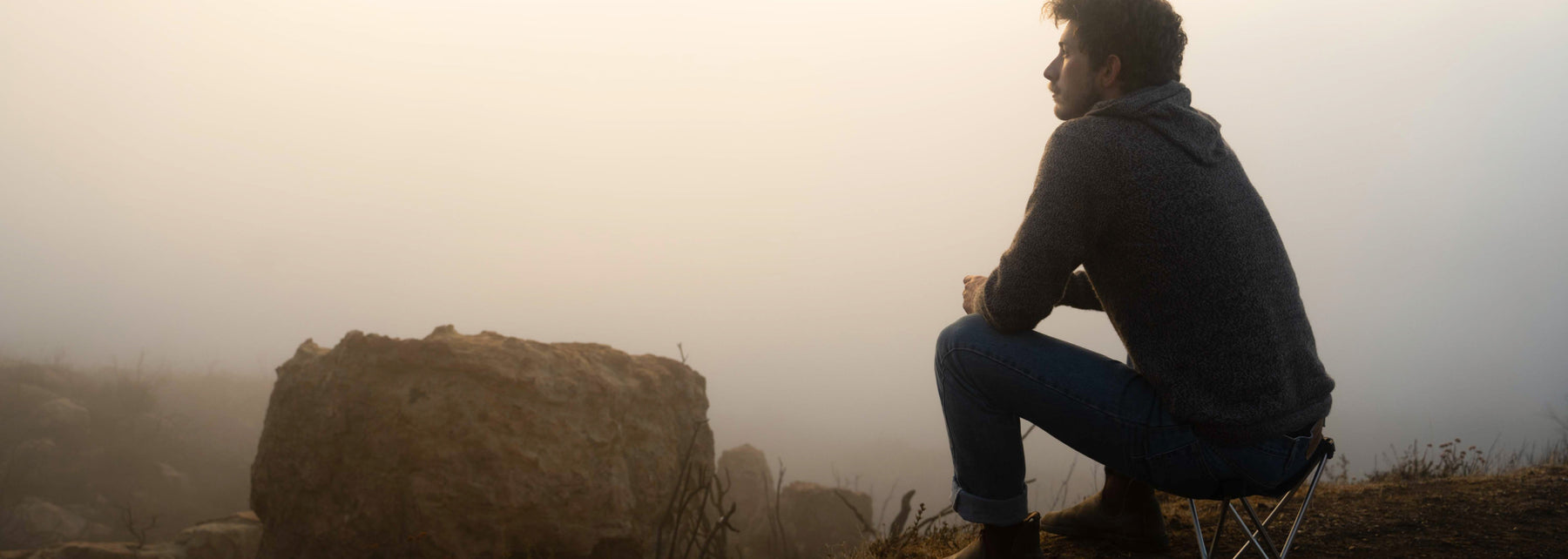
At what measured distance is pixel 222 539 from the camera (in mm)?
6094

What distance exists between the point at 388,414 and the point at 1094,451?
169 inches

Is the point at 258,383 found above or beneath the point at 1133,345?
beneath

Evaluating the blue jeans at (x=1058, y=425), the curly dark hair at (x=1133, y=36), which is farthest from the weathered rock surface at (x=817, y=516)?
the curly dark hair at (x=1133, y=36)

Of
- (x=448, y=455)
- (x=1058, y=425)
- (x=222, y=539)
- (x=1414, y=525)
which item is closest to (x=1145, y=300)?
(x=1058, y=425)

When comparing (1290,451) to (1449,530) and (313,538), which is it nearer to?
(1449,530)

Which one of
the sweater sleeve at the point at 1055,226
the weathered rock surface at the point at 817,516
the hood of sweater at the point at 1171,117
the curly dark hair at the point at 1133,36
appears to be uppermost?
the curly dark hair at the point at 1133,36

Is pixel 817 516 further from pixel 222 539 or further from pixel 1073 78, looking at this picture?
pixel 1073 78

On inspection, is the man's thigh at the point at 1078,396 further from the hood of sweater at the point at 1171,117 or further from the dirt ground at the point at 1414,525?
the dirt ground at the point at 1414,525

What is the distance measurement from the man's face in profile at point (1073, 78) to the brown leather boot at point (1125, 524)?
149 centimetres

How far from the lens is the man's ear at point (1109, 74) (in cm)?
194

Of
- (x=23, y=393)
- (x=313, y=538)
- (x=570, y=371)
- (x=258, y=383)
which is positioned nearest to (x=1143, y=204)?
(x=570, y=371)

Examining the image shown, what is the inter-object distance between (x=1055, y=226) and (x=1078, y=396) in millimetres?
441

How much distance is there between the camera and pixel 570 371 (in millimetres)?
5227

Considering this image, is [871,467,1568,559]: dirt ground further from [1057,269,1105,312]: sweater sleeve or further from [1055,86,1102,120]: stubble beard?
[1055,86,1102,120]: stubble beard
